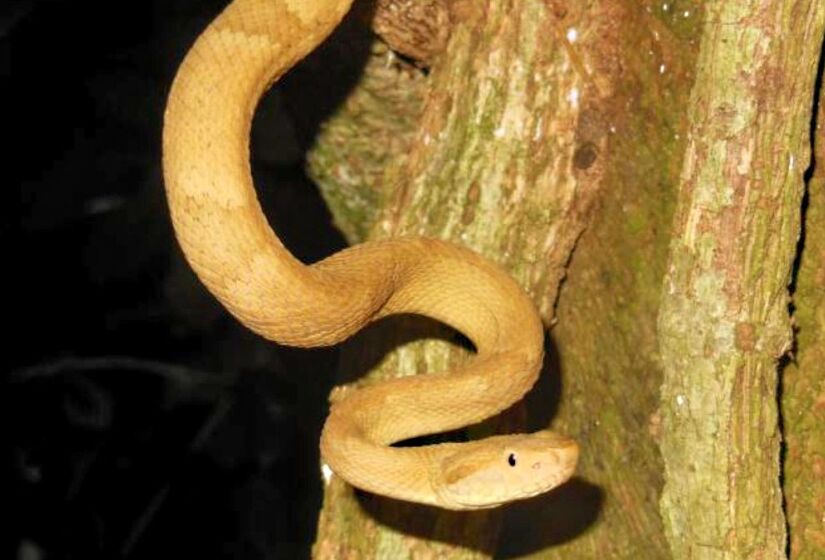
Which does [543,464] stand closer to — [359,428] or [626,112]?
[359,428]

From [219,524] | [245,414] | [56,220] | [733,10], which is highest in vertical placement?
[733,10]

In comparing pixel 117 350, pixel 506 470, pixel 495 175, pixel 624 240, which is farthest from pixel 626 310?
pixel 117 350

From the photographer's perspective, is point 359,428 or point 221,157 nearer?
point 221,157

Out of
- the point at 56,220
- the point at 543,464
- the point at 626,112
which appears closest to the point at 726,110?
the point at 626,112

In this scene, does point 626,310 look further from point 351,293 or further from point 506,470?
point 351,293

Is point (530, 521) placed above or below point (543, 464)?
below

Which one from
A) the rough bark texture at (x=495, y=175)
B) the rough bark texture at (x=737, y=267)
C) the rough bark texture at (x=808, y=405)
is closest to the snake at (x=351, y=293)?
the rough bark texture at (x=495, y=175)

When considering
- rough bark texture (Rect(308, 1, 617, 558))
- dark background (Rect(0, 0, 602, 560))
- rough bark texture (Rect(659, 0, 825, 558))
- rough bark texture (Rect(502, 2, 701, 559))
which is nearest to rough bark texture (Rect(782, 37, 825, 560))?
rough bark texture (Rect(659, 0, 825, 558))

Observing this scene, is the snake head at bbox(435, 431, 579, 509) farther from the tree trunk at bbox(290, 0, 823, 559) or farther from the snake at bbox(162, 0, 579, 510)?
the tree trunk at bbox(290, 0, 823, 559)
